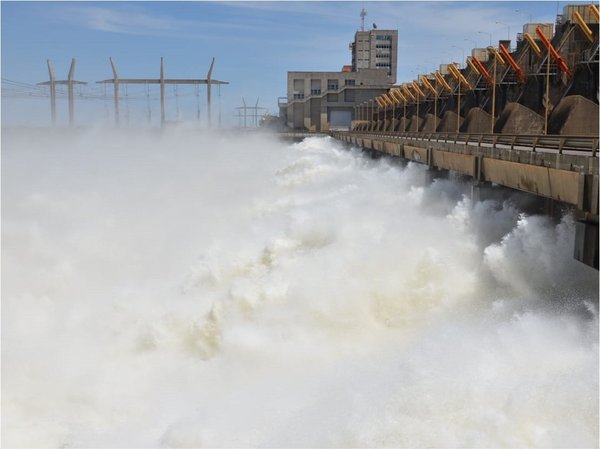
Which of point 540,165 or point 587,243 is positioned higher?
point 540,165

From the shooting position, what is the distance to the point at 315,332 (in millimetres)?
12312

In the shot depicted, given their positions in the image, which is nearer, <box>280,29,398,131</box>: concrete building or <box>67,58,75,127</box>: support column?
<box>67,58,75,127</box>: support column

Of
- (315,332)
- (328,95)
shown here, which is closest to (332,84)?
(328,95)

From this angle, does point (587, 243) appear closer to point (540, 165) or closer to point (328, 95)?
point (540, 165)

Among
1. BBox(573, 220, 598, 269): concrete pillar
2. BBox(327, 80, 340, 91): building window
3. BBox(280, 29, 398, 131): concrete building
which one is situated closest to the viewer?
BBox(573, 220, 598, 269): concrete pillar

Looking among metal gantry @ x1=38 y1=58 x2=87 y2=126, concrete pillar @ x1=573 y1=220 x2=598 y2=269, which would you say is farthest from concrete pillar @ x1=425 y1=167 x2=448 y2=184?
metal gantry @ x1=38 y1=58 x2=87 y2=126

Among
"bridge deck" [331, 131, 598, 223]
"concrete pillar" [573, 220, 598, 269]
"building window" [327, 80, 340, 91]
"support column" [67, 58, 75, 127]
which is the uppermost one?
"building window" [327, 80, 340, 91]

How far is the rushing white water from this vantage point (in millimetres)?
8234

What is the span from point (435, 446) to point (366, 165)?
2965 cm

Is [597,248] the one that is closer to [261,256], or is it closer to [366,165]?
[261,256]

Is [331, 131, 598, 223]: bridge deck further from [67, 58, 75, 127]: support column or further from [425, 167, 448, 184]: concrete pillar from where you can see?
[67, 58, 75, 127]: support column

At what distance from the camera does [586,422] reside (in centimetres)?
739

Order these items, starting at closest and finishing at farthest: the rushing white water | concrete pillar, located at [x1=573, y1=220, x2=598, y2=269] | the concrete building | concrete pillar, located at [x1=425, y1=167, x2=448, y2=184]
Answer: the rushing white water, concrete pillar, located at [x1=573, y1=220, x2=598, y2=269], concrete pillar, located at [x1=425, y1=167, x2=448, y2=184], the concrete building

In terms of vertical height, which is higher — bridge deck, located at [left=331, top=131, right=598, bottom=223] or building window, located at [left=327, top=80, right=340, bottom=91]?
building window, located at [left=327, top=80, right=340, bottom=91]
